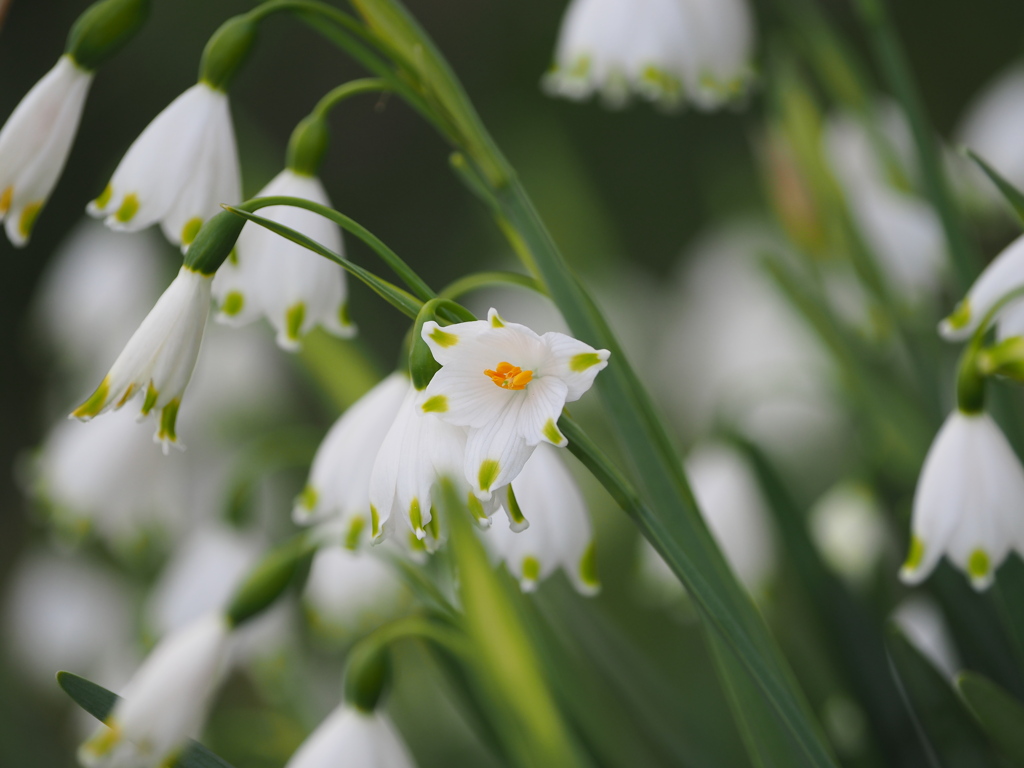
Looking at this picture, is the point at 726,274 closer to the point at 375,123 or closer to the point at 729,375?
the point at 729,375

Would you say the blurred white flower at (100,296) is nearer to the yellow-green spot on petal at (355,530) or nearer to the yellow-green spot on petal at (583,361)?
the yellow-green spot on petal at (355,530)

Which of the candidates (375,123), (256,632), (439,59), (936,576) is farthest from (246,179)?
(375,123)

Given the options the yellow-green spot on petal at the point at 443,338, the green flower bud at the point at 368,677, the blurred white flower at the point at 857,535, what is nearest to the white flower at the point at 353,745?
the green flower bud at the point at 368,677

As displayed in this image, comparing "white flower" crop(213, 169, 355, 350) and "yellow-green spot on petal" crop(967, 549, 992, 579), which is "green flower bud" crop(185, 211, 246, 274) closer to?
"white flower" crop(213, 169, 355, 350)

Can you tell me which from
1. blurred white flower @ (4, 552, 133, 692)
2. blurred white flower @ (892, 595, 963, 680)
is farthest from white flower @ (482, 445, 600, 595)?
blurred white flower @ (4, 552, 133, 692)

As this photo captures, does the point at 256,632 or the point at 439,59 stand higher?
the point at 439,59

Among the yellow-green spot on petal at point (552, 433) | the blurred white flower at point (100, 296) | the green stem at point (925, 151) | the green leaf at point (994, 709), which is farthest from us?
the blurred white flower at point (100, 296)
